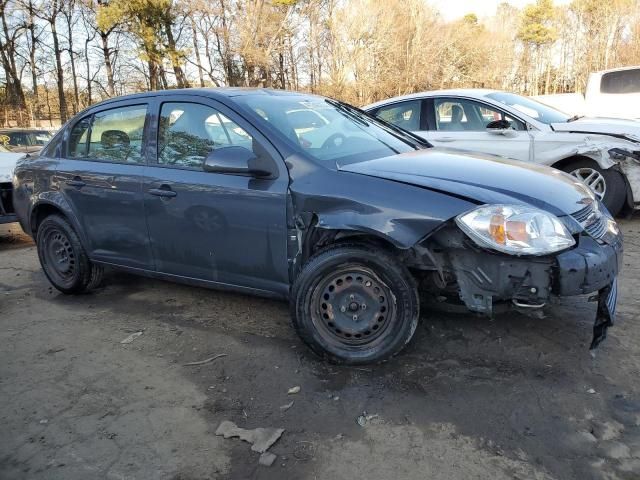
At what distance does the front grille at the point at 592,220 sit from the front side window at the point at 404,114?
3930 millimetres

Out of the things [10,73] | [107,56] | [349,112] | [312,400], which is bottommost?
[312,400]

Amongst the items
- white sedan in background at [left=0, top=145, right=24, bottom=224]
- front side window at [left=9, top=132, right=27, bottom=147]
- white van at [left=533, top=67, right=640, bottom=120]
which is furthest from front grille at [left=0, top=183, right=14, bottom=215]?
white van at [left=533, top=67, right=640, bottom=120]

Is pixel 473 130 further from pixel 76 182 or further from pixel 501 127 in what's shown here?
pixel 76 182

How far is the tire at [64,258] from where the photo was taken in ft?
14.5

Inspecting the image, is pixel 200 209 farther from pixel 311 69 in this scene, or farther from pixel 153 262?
pixel 311 69

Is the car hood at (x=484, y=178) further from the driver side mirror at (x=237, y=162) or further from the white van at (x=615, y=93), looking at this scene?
the white van at (x=615, y=93)

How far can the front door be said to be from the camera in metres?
3.26

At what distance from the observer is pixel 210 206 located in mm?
3430

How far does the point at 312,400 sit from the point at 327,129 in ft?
6.03

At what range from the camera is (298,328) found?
3.10 m

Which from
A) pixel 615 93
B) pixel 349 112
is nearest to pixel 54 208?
pixel 349 112

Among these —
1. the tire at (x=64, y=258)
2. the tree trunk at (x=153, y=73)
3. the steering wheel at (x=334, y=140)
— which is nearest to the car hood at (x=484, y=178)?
the steering wheel at (x=334, y=140)

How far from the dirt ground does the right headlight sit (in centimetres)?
74

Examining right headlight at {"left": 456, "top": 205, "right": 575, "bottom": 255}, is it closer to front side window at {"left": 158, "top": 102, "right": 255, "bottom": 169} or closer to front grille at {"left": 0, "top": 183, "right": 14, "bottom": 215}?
front side window at {"left": 158, "top": 102, "right": 255, "bottom": 169}
